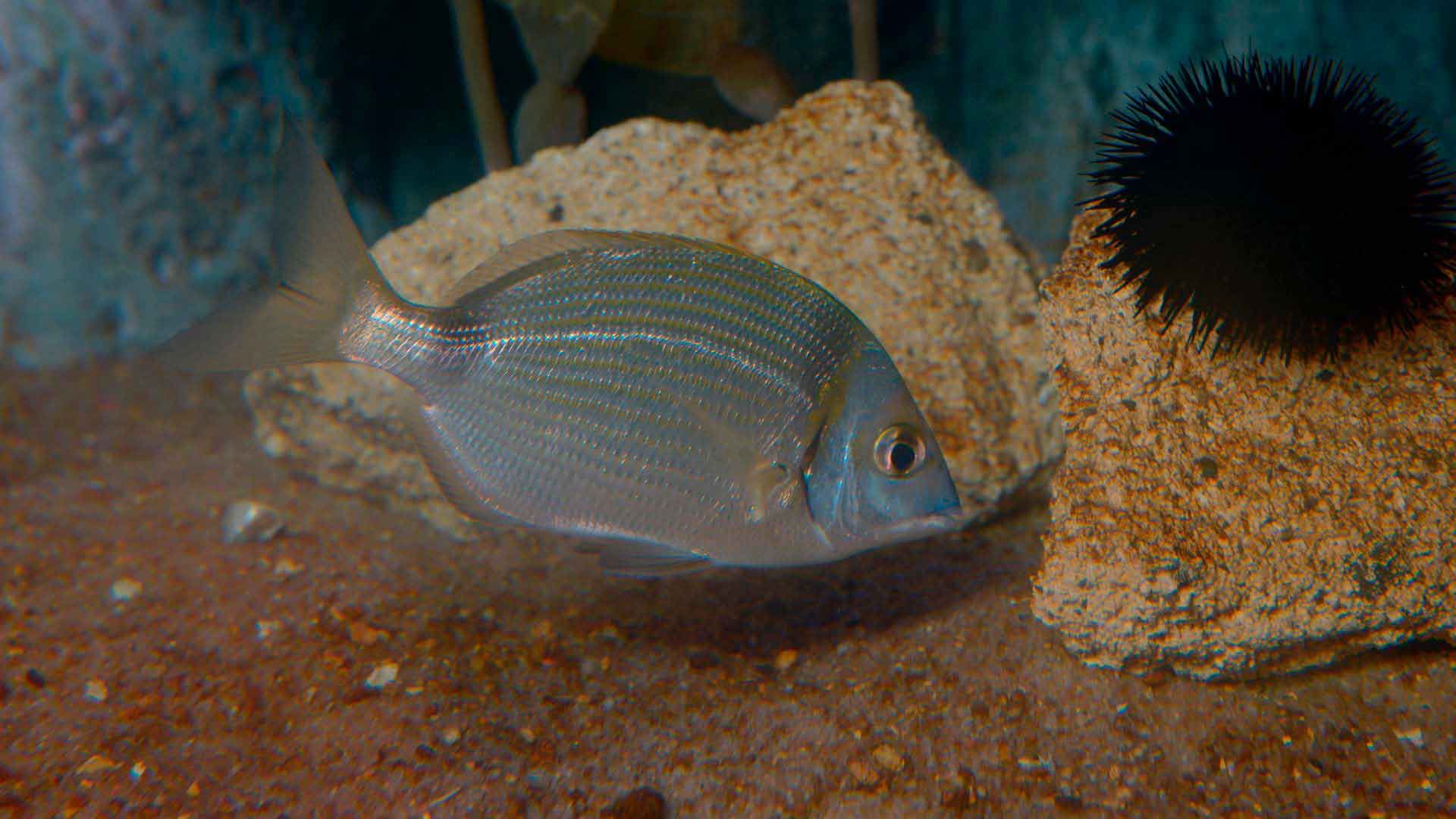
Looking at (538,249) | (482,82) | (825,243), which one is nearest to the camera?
(538,249)

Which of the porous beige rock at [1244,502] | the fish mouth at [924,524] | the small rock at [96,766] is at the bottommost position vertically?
the small rock at [96,766]

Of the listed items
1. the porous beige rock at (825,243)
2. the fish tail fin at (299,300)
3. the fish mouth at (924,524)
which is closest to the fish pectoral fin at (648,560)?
the fish mouth at (924,524)

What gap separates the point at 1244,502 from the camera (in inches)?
88.4

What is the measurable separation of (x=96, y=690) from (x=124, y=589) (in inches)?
27.2

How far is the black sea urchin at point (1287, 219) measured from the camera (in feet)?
6.70

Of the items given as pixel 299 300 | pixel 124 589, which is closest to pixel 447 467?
pixel 299 300

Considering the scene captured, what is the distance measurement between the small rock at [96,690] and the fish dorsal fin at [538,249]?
62.2 inches

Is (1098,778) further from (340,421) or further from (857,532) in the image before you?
(340,421)

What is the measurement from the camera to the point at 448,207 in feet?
11.9

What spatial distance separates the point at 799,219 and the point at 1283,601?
2.12 m

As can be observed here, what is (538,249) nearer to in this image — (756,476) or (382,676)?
(756,476)

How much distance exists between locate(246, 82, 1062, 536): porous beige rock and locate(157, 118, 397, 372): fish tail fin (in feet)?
4.73

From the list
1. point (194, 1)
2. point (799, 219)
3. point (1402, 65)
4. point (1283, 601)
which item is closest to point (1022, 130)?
point (1402, 65)

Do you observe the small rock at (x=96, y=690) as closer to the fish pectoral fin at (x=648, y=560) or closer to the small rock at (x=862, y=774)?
the fish pectoral fin at (x=648, y=560)
